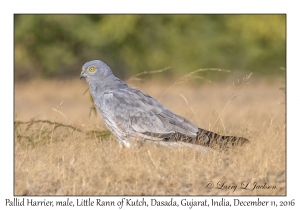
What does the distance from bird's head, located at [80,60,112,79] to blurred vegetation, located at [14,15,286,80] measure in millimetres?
13634

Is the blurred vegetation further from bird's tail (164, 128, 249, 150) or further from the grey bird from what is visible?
bird's tail (164, 128, 249, 150)

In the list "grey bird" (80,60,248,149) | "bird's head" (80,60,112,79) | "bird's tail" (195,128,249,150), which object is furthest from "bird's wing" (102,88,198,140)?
"bird's head" (80,60,112,79)

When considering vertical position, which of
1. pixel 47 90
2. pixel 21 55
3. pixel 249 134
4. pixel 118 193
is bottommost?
pixel 118 193

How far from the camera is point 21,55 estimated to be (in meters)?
21.4

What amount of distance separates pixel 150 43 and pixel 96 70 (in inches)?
632

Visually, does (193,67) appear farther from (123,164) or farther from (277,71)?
(123,164)

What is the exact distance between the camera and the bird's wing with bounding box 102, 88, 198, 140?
7046 mm

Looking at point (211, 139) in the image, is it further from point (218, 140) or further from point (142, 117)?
point (142, 117)

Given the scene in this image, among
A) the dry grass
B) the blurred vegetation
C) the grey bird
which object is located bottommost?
the dry grass

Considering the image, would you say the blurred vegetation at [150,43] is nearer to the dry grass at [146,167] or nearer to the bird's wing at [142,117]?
the dry grass at [146,167]

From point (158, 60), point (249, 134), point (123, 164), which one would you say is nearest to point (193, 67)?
point (158, 60)

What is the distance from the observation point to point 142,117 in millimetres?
7117

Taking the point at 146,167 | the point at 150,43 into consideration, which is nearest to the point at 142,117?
the point at 146,167

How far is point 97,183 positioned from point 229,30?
19.2m
